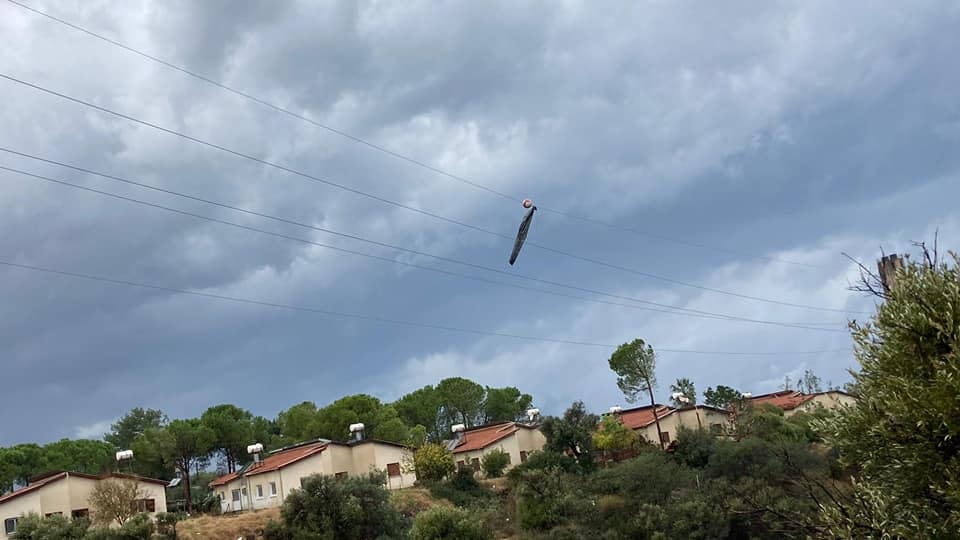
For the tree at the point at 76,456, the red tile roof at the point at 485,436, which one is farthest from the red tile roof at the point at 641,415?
the tree at the point at 76,456

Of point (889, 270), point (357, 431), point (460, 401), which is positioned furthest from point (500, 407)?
point (889, 270)

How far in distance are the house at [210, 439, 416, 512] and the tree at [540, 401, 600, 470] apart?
36.6 feet

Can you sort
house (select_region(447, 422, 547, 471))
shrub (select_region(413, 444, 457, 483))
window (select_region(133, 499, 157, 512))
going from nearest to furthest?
window (select_region(133, 499, 157, 512))
shrub (select_region(413, 444, 457, 483))
house (select_region(447, 422, 547, 471))

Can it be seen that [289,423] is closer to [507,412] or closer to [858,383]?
[507,412]

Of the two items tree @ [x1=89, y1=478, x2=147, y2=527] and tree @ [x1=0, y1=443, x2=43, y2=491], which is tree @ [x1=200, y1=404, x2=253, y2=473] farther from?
tree @ [x1=89, y1=478, x2=147, y2=527]

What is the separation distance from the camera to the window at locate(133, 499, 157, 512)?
52.9 metres

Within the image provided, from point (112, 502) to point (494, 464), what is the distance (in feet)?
91.7

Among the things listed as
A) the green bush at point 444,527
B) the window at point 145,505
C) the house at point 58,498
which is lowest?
the green bush at point 444,527

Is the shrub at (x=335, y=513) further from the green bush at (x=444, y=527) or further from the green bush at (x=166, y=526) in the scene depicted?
the green bush at (x=166, y=526)

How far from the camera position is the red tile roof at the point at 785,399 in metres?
88.8

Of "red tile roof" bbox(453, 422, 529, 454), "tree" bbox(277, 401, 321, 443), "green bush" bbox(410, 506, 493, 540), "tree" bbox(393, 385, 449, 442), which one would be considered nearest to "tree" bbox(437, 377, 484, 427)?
"tree" bbox(393, 385, 449, 442)

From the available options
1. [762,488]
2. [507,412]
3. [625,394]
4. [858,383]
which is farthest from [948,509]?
[507,412]

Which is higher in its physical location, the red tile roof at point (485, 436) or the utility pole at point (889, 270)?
the red tile roof at point (485, 436)

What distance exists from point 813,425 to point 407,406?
279 feet
